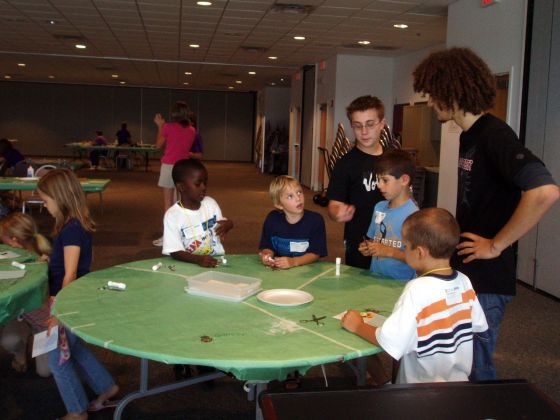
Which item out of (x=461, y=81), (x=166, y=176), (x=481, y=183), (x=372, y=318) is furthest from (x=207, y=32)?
(x=372, y=318)

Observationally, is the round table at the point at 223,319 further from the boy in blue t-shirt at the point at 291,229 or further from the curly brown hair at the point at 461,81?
the curly brown hair at the point at 461,81

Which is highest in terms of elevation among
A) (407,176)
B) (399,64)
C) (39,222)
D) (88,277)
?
(399,64)

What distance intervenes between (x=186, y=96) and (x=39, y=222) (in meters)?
15.5

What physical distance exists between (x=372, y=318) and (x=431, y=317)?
0.26 m

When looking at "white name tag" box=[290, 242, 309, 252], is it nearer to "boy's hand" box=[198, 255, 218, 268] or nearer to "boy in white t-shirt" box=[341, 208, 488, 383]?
"boy's hand" box=[198, 255, 218, 268]

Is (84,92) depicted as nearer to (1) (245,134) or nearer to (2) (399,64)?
(1) (245,134)

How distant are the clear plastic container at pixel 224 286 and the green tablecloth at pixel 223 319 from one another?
27 mm

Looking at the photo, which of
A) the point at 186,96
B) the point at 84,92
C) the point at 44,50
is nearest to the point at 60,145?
A: the point at 84,92

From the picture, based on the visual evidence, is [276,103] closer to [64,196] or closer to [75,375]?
[64,196]

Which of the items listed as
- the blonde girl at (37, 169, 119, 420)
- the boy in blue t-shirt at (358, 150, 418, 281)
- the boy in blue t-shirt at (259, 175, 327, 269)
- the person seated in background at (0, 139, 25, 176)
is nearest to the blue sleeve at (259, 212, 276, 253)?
the boy in blue t-shirt at (259, 175, 327, 269)

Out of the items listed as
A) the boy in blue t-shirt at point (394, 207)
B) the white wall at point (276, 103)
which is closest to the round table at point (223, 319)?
the boy in blue t-shirt at point (394, 207)

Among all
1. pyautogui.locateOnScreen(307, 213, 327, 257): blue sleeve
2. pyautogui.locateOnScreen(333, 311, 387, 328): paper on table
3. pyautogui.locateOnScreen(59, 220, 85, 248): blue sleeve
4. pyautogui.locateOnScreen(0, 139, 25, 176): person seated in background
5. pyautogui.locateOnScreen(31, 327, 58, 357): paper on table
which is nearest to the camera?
pyautogui.locateOnScreen(333, 311, 387, 328): paper on table

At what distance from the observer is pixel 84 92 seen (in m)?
22.4

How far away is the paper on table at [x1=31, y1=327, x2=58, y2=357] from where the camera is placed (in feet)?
7.45
